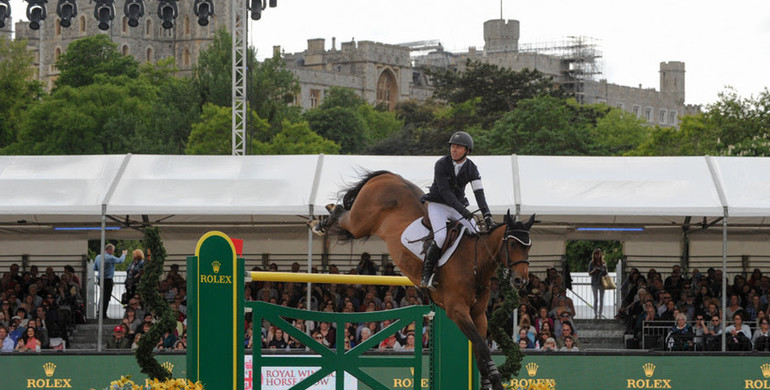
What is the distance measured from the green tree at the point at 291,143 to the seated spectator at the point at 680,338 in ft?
129

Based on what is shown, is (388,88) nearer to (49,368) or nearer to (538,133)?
(538,133)

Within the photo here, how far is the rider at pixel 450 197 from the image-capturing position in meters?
7.93

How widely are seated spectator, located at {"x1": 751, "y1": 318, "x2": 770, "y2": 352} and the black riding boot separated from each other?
8.12 metres

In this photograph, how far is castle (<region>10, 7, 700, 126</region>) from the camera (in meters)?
108

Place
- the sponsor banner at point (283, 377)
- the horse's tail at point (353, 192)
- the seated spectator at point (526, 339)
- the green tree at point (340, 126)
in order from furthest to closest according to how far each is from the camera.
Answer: the green tree at point (340, 126) → the seated spectator at point (526, 339) → the sponsor banner at point (283, 377) → the horse's tail at point (353, 192)

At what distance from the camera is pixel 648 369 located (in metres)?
13.4

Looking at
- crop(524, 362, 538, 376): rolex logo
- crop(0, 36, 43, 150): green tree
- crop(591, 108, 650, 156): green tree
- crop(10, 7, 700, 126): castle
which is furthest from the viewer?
crop(10, 7, 700, 126): castle

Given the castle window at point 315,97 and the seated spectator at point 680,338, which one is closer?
the seated spectator at point 680,338

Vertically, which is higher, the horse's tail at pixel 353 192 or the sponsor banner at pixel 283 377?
the horse's tail at pixel 353 192

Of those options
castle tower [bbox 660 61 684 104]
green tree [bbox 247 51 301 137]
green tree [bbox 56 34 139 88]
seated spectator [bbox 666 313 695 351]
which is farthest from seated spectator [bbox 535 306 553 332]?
castle tower [bbox 660 61 684 104]

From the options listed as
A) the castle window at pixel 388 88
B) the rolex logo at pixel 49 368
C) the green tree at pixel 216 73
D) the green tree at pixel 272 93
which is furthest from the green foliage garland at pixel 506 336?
the castle window at pixel 388 88

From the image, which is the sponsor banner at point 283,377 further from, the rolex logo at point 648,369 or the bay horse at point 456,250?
the rolex logo at point 648,369

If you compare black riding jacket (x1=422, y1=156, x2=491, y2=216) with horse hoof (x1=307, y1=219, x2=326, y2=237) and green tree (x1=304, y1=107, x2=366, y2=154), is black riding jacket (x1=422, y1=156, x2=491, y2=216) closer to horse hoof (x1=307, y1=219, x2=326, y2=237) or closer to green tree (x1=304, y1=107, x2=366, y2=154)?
horse hoof (x1=307, y1=219, x2=326, y2=237)

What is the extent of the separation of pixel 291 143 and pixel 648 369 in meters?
42.5
